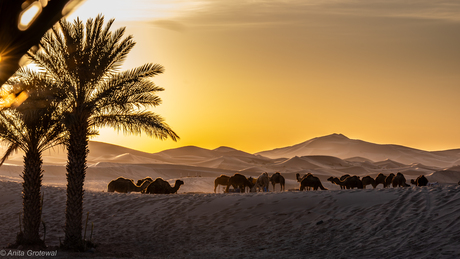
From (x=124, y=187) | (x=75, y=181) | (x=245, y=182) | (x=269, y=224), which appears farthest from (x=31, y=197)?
(x=245, y=182)

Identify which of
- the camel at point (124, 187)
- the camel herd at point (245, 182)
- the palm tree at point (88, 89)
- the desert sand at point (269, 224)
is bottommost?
the desert sand at point (269, 224)

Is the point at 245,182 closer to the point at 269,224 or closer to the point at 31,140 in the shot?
the point at 269,224

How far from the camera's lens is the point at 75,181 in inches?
543

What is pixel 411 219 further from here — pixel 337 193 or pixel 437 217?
pixel 337 193

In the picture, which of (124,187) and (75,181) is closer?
(75,181)

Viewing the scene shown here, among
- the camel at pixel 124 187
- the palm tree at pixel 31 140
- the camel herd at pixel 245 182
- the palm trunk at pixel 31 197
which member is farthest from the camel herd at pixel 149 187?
the palm trunk at pixel 31 197

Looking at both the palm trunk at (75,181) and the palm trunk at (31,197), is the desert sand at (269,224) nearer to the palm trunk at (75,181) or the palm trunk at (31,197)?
the palm trunk at (75,181)

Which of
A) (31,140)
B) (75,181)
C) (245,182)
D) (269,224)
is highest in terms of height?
(31,140)

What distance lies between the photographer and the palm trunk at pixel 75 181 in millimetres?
13727

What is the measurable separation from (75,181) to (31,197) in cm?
155

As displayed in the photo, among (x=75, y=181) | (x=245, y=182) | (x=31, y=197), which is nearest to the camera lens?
(x=75, y=181)

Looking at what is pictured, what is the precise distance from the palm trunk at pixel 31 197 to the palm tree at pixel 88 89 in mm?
1085

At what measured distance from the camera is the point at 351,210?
15898mm

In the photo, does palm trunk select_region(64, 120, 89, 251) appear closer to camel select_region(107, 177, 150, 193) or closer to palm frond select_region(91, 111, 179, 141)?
palm frond select_region(91, 111, 179, 141)
